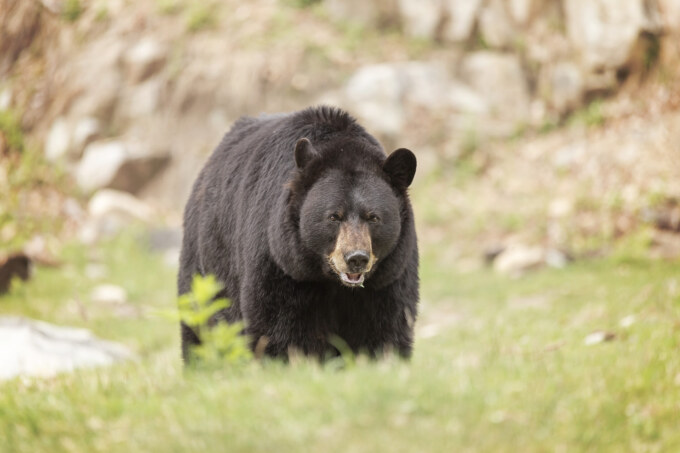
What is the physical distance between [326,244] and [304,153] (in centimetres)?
57

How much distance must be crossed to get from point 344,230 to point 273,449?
1919mm

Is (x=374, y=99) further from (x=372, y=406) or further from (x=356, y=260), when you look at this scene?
(x=372, y=406)

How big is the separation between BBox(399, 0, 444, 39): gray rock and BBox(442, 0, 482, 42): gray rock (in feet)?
0.69

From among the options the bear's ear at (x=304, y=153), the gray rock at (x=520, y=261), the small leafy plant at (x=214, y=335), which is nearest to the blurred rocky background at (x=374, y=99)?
the gray rock at (x=520, y=261)

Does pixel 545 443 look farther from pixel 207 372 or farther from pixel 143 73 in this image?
pixel 143 73

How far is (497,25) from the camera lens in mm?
18844

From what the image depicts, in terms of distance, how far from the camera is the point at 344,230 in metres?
4.69

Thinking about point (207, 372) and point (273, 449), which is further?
point (207, 372)

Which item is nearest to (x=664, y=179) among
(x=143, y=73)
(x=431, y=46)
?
(x=431, y=46)

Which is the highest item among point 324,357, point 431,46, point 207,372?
point 431,46

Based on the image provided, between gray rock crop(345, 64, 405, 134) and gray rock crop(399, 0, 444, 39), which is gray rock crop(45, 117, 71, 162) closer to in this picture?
gray rock crop(345, 64, 405, 134)

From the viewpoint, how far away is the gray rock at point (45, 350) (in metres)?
6.94

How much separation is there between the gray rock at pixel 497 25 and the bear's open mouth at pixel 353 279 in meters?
15.3

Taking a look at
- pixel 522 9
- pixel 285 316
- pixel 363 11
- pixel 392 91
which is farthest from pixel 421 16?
pixel 285 316
